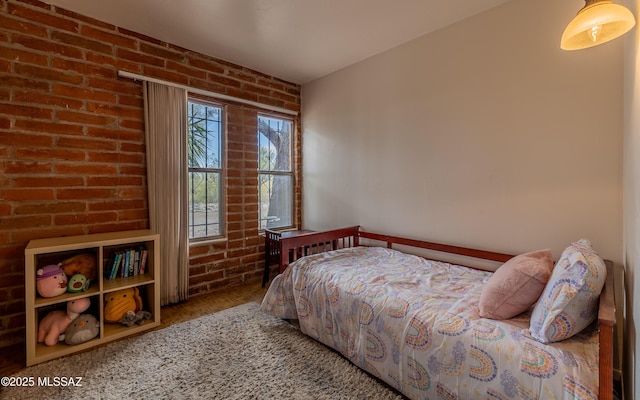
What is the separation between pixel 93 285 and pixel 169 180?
100 cm

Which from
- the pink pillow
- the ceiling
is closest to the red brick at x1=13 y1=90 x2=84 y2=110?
the ceiling

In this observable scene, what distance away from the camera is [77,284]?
200cm

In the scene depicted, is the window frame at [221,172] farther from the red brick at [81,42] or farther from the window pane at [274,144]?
the red brick at [81,42]

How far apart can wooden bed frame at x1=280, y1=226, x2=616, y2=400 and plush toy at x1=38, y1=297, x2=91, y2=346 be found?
1444 mm

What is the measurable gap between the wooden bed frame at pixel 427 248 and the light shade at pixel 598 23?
1107 mm

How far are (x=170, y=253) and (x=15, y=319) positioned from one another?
3.45 feet

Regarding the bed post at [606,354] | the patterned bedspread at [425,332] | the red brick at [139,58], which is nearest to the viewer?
the bed post at [606,354]

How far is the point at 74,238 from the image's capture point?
6.89ft

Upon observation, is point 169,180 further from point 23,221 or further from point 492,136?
point 492,136

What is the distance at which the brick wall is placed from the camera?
196 centimetres

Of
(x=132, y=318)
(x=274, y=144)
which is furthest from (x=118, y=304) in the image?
(x=274, y=144)

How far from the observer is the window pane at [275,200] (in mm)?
3451

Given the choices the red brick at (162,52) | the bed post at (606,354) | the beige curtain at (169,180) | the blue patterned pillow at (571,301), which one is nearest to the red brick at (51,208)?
the beige curtain at (169,180)

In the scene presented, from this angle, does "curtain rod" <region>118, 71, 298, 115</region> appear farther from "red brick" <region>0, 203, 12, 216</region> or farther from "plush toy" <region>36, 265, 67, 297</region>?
"plush toy" <region>36, 265, 67, 297</region>
